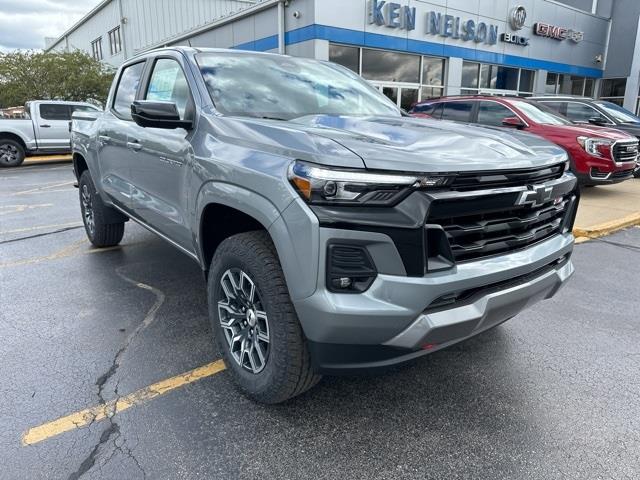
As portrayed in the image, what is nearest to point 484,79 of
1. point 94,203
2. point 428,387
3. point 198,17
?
point 198,17

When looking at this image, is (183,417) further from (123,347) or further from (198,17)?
(198,17)

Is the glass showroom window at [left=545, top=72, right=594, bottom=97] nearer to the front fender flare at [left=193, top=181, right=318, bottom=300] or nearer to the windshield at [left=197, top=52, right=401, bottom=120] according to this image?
the windshield at [left=197, top=52, right=401, bottom=120]

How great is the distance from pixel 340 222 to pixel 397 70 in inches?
617

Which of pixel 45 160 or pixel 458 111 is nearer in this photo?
pixel 458 111

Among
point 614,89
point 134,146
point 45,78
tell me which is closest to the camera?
point 134,146

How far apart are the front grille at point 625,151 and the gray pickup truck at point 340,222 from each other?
6236 millimetres

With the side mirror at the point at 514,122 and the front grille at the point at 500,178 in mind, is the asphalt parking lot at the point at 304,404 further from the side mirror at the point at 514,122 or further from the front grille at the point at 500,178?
the side mirror at the point at 514,122

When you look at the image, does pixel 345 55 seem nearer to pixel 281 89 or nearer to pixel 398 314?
pixel 281 89

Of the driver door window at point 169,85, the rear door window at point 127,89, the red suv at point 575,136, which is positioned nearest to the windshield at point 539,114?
the red suv at point 575,136

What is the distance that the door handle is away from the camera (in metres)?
3.70

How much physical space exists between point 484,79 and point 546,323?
59.0ft

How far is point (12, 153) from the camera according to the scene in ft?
47.3

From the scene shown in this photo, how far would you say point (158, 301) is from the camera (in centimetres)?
402

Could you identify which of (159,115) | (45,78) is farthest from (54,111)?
(159,115)
